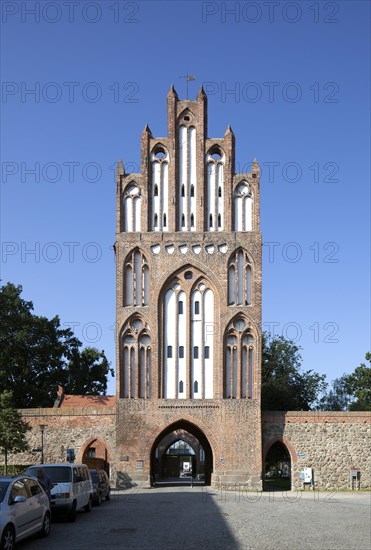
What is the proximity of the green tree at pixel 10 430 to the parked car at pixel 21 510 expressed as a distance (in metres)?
22.6

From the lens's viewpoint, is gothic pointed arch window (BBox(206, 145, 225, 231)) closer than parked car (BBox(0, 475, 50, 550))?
No

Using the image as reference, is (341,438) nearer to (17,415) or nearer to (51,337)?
(17,415)

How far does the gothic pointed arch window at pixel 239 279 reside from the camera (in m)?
42.6

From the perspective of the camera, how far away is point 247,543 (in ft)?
56.3

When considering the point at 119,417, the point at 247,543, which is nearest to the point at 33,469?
the point at 247,543

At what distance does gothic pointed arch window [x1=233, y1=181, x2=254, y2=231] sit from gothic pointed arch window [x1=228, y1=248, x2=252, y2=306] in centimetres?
136

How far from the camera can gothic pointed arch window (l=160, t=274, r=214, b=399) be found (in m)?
42.2

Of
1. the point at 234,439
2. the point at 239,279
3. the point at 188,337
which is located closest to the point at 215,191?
the point at 239,279

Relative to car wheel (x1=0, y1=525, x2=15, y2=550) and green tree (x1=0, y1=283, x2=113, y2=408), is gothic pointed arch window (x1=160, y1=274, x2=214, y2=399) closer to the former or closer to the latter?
green tree (x1=0, y1=283, x2=113, y2=408)

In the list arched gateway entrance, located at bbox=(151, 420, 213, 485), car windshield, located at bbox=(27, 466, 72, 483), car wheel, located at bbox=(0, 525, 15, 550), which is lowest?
arched gateway entrance, located at bbox=(151, 420, 213, 485)

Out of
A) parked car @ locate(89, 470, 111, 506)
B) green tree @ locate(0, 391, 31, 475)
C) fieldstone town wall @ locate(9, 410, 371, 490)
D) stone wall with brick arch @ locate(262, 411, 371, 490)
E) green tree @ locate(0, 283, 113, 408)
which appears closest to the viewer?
parked car @ locate(89, 470, 111, 506)

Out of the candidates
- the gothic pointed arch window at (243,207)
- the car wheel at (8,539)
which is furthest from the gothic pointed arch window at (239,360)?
the car wheel at (8,539)

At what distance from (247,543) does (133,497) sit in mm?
18682

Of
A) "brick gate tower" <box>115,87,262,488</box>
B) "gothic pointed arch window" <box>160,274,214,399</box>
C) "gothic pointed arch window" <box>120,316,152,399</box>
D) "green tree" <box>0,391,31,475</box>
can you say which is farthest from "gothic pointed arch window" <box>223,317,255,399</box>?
"green tree" <box>0,391,31,475</box>
